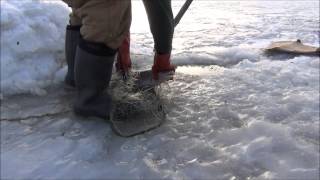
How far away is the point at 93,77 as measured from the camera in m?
2.21

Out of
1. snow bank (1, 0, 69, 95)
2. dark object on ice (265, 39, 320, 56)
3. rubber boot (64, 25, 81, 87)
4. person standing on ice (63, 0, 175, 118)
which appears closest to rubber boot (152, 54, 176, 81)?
person standing on ice (63, 0, 175, 118)

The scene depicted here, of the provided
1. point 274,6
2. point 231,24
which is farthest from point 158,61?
point 274,6

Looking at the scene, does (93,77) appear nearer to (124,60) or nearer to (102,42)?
(102,42)

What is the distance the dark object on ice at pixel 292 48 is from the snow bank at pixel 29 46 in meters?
1.57

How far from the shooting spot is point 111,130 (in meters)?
2.18

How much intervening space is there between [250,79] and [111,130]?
41.5 inches

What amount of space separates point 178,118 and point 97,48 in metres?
0.52

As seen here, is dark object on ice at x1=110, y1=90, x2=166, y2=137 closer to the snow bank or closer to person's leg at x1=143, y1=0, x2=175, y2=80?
person's leg at x1=143, y1=0, x2=175, y2=80

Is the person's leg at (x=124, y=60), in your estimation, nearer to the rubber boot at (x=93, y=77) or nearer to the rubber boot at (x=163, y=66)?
the rubber boot at (x=163, y=66)

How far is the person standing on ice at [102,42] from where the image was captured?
2.07 m

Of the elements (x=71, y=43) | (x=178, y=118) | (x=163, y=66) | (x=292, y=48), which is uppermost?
(x=71, y=43)

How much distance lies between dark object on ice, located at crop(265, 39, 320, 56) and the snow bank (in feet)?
5.17

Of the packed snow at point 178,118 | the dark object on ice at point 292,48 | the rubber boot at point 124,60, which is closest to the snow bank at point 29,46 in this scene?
the packed snow at point 178,118

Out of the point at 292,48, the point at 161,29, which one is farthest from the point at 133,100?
the point at 292,48
